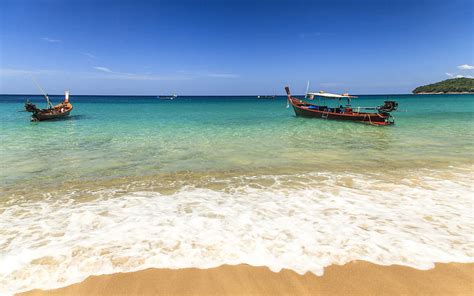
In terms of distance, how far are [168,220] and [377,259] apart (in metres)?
3.62

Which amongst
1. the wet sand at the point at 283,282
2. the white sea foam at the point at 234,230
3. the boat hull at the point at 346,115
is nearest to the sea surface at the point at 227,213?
the white sea foam at the point at 234,230

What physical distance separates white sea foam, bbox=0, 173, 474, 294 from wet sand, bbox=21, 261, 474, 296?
0.16m

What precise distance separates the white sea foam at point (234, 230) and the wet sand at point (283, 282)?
0.54 feet

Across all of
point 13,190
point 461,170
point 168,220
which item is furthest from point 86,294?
point 461,170

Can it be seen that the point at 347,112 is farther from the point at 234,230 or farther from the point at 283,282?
the point at 283,282

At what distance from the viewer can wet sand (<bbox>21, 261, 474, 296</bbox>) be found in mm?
3463

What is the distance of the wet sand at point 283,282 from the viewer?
346cm

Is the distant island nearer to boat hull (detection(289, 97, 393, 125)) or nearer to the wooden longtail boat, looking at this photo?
the wooden longtail boat

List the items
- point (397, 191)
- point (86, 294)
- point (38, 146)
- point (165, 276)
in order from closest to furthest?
point (86, 294) < point (165, 276) < point (397, 191) < point (38, 146)

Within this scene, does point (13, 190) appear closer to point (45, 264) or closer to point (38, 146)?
point (45, 264)

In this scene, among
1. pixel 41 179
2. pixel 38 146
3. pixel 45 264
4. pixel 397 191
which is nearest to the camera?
pixel 45 264

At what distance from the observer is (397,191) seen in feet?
23.7

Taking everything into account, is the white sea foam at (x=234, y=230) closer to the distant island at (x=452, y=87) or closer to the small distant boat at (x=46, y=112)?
the small distant boat at (x=46, y=112)

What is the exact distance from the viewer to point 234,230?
5.12 metres
